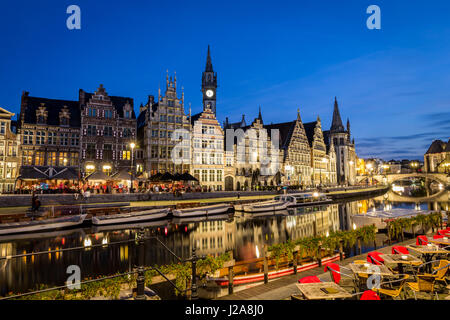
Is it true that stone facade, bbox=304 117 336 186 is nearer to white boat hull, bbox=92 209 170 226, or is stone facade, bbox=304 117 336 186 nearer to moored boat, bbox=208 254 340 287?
white boat hull, bbox=92 209 170 226

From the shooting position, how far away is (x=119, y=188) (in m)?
37.6

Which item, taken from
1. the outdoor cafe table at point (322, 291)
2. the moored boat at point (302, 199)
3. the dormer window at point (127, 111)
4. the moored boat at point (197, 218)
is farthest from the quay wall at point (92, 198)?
the outdoor cafe table at point (322, 291)

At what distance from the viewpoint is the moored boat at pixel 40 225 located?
2225 centimetres

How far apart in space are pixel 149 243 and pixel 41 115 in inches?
1311

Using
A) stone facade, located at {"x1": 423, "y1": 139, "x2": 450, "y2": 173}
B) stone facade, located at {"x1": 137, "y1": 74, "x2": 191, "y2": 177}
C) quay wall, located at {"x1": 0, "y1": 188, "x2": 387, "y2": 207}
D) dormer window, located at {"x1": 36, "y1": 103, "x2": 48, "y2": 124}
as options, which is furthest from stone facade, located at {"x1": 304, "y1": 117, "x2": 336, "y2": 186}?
dormer window, located at {"x1": 36, "y1": 103, "x2": 48, "y2": 124}

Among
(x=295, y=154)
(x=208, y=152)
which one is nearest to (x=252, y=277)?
(x=208, y=152)

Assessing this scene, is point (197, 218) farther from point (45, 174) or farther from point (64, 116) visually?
point (64, 116)

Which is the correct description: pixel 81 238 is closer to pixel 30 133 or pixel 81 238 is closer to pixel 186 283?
pixel 186 283

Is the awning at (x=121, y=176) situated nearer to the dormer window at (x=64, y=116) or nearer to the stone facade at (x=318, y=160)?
the dormer window at (x=64, y=116)

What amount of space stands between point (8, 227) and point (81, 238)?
622 cm

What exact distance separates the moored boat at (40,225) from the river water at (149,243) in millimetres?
704

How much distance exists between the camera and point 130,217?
1103 inches
